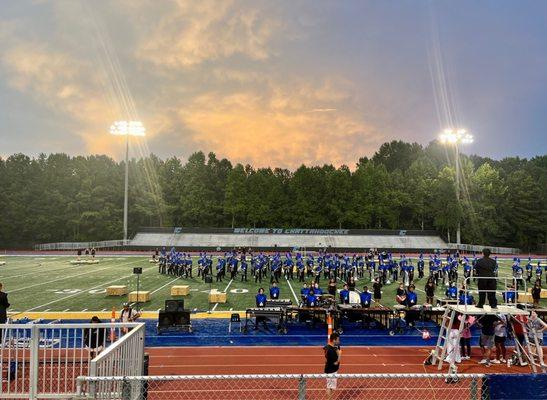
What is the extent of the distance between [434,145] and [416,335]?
330 ft

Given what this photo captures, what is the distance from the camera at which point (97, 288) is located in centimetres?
2639

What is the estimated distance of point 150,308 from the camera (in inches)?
811

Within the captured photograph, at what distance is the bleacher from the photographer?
210 feet

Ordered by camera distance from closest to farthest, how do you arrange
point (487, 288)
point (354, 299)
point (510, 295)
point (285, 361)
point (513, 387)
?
point (513, 387), point (487, 288), point (285, 361), point (354, 299), point (510, 295)

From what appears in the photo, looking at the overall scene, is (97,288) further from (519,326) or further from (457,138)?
(457,138)

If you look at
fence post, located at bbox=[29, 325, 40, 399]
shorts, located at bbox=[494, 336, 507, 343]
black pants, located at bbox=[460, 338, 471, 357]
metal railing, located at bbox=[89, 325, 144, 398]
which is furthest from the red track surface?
fence post, located at bbox=[29, 325, 40, 399]

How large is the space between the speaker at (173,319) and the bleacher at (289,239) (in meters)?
45.9

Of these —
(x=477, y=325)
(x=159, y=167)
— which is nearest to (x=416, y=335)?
(x=477, y=325)

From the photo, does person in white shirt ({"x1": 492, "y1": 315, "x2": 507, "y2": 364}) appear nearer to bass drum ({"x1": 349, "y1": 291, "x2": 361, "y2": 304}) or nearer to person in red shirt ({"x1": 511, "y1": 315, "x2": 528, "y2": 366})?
person in red shirt ({"x1": 511, "y1": 315, "x2": 528, "y2": 366})

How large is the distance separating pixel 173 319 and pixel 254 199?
63544 millimetres

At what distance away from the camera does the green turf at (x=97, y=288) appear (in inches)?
835

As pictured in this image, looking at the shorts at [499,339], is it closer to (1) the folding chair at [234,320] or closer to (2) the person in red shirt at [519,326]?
(2) the person in red shirt at [519,326]

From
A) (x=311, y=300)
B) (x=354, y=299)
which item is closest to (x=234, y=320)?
(x=311, y=300)

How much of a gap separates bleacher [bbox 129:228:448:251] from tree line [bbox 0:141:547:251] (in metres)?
6.66
